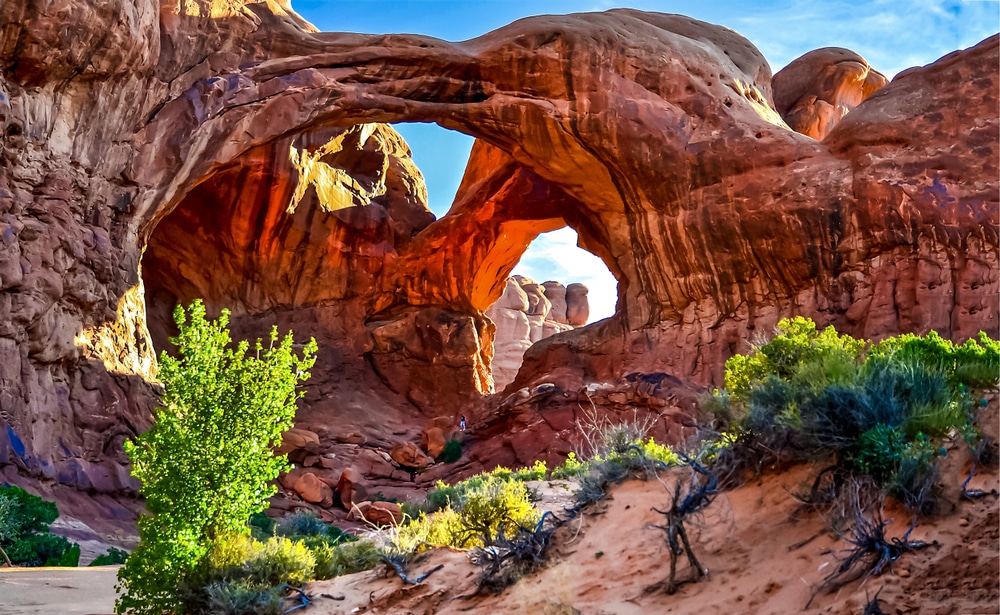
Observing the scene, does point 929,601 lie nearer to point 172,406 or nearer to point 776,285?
→ point 172,406

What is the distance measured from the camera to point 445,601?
22.2ft

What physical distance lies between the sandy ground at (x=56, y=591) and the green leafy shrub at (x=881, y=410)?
22.5ft

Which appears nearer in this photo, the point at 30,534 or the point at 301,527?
the point at 30,534

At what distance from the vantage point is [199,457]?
7.90 metres

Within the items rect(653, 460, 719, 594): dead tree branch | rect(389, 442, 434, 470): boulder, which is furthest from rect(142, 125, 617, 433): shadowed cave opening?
rect(653, 460, 719, 594): dead tree branch

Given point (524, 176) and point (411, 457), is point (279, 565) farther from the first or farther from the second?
point (524, 176)

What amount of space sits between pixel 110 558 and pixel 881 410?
11.7 metres

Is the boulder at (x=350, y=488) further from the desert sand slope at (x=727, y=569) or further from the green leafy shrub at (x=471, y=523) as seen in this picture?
the desert sand slope at (x=727, y=569)

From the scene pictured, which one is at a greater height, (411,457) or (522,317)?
(522,317)

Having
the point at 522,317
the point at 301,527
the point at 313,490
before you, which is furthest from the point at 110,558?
the point at 522,317

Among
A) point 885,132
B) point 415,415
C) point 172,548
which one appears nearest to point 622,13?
point 885,132

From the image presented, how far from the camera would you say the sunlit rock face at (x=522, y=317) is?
46875 mm

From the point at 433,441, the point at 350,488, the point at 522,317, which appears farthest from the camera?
the point at 522,317

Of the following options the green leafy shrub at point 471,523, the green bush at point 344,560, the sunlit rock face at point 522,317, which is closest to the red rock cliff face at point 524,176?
the green bush at point 344,560
